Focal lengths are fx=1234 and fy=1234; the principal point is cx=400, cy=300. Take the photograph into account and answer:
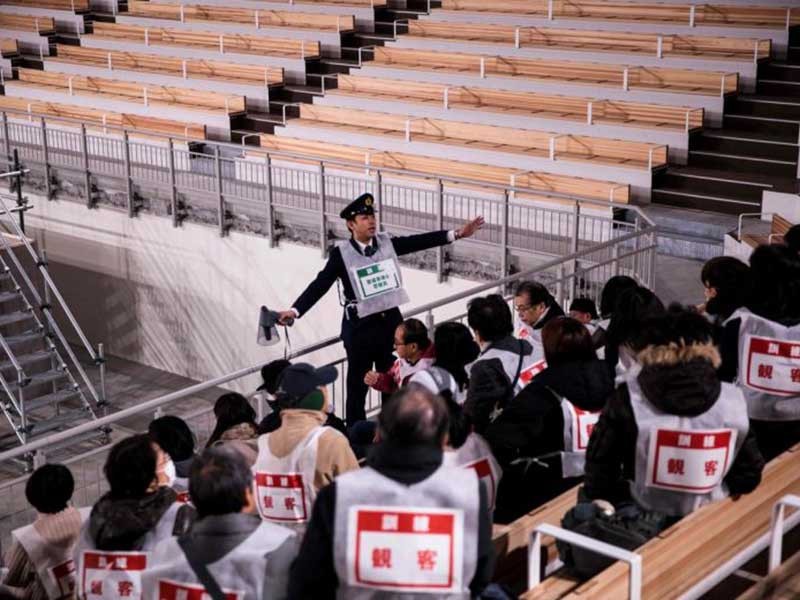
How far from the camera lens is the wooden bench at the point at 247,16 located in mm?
14415

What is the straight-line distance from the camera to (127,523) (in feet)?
11.4

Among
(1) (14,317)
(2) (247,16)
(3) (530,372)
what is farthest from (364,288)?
(2) (247,16)

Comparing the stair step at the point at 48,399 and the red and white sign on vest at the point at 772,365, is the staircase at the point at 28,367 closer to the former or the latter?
the stair step at the point at 48,399

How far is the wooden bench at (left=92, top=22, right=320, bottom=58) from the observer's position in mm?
14180

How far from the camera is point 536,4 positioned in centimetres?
1316

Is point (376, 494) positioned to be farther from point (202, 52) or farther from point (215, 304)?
point (202, 52)

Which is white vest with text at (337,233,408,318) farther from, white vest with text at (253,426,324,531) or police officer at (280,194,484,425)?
white vest with text at (253,426,324,531)

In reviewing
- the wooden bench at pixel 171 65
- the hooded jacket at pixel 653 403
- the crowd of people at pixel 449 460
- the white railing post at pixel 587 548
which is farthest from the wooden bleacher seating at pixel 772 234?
the wooden bench at pixel 171 65

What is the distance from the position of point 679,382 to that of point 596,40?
Result: 9.23m

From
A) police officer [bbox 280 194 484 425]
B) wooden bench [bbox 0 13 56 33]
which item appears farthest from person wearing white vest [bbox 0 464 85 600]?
wooden bench [bbox 0 13 56 33]

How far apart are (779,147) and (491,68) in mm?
3095

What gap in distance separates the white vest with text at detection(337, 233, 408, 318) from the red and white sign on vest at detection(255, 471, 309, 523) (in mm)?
2748

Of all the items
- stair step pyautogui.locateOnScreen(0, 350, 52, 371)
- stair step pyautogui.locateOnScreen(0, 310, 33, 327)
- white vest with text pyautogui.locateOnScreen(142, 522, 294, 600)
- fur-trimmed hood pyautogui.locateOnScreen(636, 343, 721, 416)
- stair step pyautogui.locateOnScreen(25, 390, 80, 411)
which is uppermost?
fur-trimmed hood pyautogui.locateOnScreen(636, 343, 721, 416)

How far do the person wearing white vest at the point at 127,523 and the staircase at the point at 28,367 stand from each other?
6.50 metres
